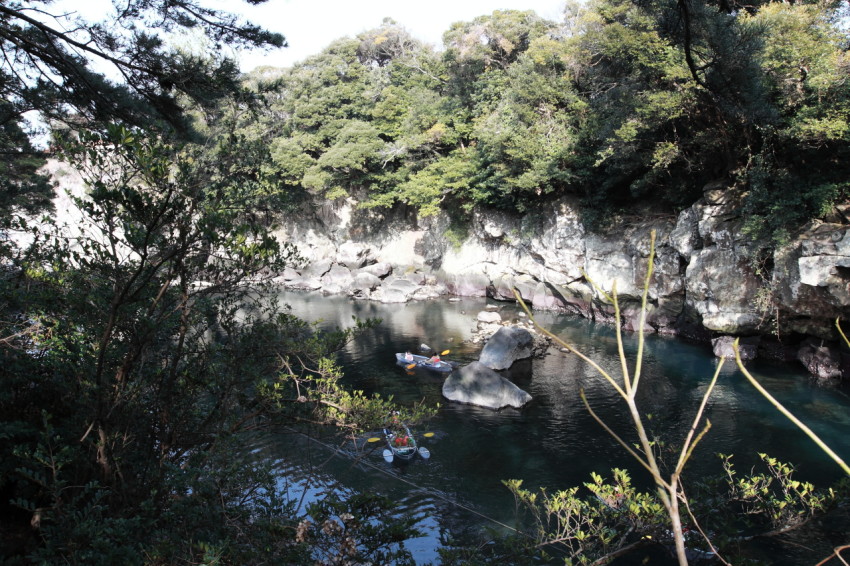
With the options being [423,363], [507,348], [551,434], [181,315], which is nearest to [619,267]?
[507,348]

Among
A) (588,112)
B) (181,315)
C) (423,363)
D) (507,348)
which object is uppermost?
(588,112)

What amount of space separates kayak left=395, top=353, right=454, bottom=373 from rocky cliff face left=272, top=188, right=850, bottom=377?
193 inches

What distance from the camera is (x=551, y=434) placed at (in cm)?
1202

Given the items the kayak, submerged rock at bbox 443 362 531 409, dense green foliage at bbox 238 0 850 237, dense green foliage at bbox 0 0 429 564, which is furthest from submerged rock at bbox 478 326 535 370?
dense green foliage at bbox 0 0 429 564

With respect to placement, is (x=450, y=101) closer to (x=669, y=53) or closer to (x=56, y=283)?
(x=669, y=53)

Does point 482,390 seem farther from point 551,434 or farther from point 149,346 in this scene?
point 149,346

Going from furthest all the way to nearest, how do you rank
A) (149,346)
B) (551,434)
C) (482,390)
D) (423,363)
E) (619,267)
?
(619,267), (423,363), (482,390), (551,434), (149,346)

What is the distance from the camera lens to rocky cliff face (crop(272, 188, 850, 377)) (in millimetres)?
14430

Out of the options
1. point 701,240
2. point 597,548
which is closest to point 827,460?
point 597,548

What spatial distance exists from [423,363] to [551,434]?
5898 millimetres

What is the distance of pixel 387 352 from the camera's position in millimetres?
18703

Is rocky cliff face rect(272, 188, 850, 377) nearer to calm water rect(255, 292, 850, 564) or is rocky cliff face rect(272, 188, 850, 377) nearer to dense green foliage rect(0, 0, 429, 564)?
calm water rect(255, 292, 850, 564)

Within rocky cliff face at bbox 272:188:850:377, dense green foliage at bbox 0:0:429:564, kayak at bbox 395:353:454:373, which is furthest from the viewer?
kayak at bbox 395:353:454:373

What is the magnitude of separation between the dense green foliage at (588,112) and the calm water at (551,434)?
490 centimetres
